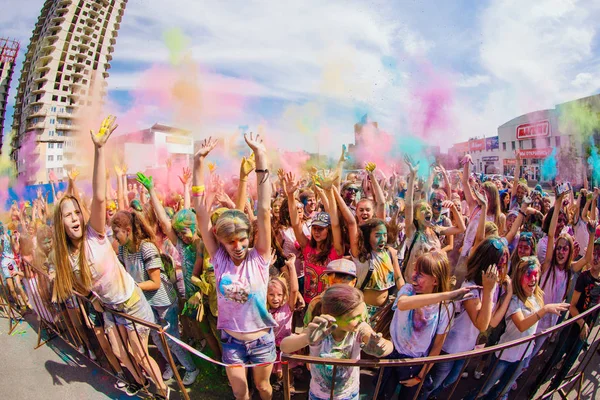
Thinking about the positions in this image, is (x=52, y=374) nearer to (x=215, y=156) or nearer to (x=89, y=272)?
(x=89, y=272)

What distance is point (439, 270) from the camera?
2156mm

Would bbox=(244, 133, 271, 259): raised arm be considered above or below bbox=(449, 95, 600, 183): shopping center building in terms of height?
below

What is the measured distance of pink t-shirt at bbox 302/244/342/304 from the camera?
326 cm

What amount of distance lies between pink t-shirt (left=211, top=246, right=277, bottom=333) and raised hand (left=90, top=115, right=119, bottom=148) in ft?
3.78

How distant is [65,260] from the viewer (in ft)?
8.29

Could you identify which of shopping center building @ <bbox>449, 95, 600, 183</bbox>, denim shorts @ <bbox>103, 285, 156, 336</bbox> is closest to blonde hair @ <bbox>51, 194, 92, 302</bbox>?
denim shorts @ <bbox>103, 285, 156, 336</bbox>

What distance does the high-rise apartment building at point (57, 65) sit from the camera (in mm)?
20984

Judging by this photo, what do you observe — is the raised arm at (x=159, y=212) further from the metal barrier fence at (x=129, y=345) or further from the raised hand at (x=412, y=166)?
the raised hand at (x=412, y=166)

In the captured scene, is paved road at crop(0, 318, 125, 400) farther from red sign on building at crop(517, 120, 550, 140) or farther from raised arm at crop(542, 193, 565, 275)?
red sign on building at crop(517, 120, 550, 140)

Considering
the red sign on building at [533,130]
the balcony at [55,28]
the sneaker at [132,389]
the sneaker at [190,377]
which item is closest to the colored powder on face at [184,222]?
the sneaker at [190,377]

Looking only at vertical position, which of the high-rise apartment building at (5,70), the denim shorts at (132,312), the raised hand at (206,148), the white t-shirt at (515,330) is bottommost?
the white t-shirt at (515,330)

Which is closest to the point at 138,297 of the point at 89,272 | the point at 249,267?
the point at 89,272

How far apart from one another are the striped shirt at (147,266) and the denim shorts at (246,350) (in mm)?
1021

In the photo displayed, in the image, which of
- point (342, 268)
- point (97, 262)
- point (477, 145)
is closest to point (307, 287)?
point (342, 268)
